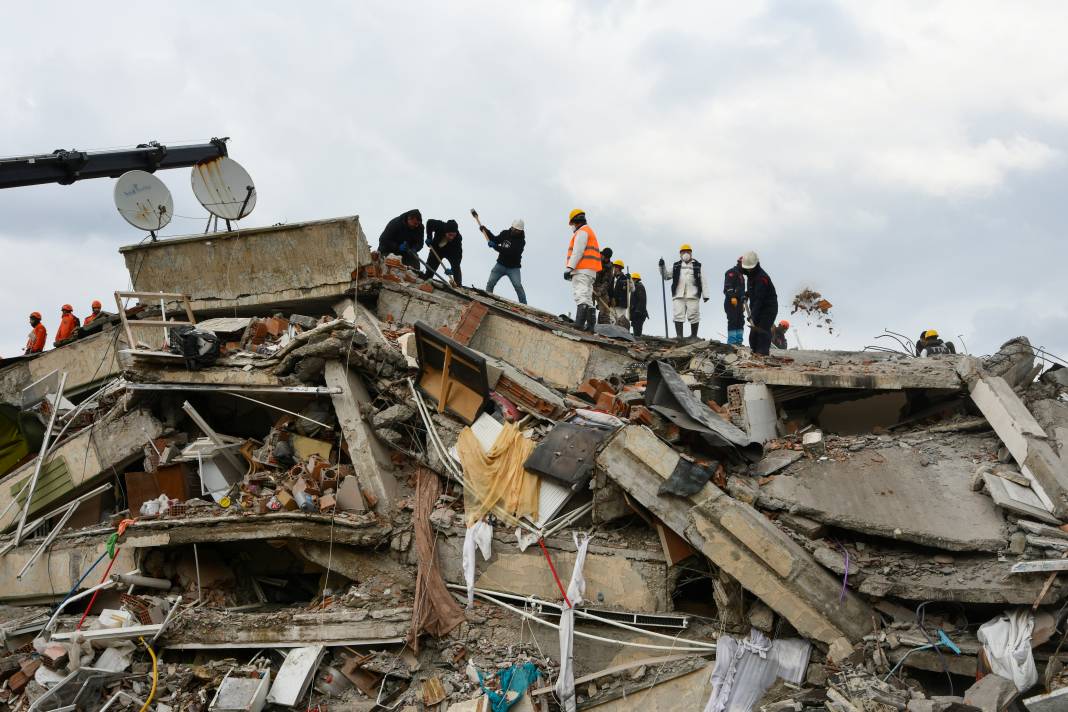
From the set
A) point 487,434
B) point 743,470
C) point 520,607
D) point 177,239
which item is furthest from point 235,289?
point 743,470

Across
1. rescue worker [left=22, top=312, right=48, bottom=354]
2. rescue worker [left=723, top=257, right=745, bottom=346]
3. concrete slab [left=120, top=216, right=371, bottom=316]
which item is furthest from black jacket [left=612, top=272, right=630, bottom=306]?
rescue worker [left=22, top=312, right=48, bottom=354]

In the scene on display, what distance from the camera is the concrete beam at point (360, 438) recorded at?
8820 millimetres

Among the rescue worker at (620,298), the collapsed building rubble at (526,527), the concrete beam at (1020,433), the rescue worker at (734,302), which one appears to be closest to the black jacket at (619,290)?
the rescue worker at (620,298)

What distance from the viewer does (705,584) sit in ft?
25.9

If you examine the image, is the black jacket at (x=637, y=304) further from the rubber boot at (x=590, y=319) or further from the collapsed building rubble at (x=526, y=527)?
the collapsed building rubble at (x=526, y=527)

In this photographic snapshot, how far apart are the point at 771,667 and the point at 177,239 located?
9883mm

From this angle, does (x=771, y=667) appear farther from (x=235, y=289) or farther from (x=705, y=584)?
(x=235, y=289)

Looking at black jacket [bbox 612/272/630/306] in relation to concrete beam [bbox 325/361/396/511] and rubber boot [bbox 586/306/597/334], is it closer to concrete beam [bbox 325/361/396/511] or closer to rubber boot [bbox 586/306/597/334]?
rubber boot [bbox 586/306/597/334]

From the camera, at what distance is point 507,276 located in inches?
510

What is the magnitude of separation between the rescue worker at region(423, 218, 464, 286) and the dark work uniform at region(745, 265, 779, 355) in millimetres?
4595

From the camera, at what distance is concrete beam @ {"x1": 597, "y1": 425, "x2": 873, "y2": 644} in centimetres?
667

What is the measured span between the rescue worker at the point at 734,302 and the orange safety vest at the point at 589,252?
6.20ft

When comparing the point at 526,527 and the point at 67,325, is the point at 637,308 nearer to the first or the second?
the point at 526,527

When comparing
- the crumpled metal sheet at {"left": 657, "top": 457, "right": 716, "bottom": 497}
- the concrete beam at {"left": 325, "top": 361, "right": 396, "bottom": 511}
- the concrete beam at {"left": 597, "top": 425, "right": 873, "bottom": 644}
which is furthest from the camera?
the concrete beam at {"left": 325, "top": 361, "right": 396, "bottom": 511}
